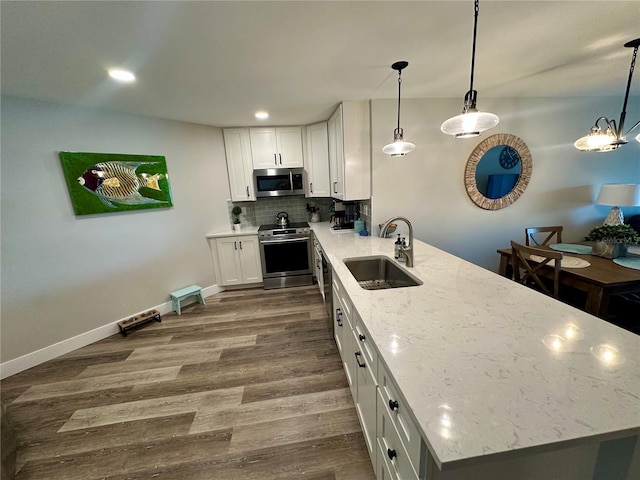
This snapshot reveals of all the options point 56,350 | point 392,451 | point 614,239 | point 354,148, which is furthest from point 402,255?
point 56,350

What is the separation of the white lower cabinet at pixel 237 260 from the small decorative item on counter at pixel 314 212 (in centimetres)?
99

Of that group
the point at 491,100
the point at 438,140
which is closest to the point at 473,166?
the point at 438,140

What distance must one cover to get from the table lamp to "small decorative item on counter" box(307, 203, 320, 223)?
3427 millimetres

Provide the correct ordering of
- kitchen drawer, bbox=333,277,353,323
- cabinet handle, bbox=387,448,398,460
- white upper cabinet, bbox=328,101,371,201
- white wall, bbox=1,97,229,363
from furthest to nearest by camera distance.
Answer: white upper cabinet, bbox=328,101,371,201
white wall, bbox=1,97,229,363
kitchen drawer, bbox=333,277,353,323
cabinet handle, bbox=387,448,398,460

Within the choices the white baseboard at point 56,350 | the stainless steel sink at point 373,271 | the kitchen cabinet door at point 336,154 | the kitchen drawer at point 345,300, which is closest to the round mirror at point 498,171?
the kitchen cabinet door at point 336,154

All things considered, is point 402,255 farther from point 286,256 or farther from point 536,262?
point 286,256

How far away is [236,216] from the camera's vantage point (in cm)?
389

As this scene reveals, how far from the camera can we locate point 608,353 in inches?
34.0

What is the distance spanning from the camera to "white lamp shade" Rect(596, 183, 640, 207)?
7.67 ft

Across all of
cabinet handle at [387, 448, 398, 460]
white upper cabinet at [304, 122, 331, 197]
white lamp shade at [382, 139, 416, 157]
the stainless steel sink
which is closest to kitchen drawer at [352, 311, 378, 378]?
cabinet handle at [387, 448, 398, 460]

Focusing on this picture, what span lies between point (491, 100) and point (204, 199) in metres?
3.76

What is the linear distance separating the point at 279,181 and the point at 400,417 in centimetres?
331

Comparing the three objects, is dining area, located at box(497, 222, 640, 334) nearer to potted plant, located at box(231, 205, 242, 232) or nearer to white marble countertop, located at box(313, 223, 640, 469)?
white marble countertop, located at box(313, 223, 640, 469)

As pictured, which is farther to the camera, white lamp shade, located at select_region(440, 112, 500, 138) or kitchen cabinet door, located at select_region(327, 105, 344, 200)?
kitchen cabinet door, located at select_region(327, 105, 344, 200)
